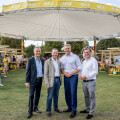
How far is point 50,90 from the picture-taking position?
4.03 m

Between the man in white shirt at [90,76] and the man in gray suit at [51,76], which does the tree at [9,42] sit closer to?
the man in gray suit at [51,76]

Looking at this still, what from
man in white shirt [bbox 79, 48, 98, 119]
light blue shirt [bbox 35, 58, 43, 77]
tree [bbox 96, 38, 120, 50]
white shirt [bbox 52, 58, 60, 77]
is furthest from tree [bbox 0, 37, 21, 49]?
man in white shirt [bbox 79, 48, 98, 119]

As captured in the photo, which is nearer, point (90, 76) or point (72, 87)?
point (90, 76)

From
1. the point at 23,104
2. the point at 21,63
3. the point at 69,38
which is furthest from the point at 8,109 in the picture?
the point at 21,63

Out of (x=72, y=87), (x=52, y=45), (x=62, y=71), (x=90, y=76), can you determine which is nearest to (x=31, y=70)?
(x=62, y=71)

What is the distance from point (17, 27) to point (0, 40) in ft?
122

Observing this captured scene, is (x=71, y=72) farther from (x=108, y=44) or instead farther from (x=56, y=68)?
(x=108, y=44)

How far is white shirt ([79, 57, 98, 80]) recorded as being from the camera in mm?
3861

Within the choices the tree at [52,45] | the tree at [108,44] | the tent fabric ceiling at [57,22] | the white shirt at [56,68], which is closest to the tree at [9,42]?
the tree at [52,45]

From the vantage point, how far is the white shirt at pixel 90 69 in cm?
386

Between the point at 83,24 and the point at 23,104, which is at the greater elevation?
the point at 83,24

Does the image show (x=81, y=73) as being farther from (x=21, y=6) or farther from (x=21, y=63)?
(x=21, y=63)

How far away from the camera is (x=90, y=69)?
396cm

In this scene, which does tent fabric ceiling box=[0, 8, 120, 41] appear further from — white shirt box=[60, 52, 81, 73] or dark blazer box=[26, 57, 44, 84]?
dark blazer box=[26, 57, 44, 84]
